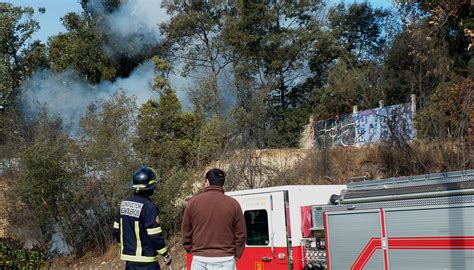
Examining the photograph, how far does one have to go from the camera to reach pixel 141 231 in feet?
19.8

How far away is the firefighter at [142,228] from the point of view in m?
6.01

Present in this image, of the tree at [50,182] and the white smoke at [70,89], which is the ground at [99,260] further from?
the white smoke at [70,89]

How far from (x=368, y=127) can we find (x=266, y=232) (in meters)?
16.3

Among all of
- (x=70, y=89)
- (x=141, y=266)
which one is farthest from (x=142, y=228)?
(x=70, y=89)

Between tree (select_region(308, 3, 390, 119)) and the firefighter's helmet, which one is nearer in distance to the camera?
the firefighter's helmet

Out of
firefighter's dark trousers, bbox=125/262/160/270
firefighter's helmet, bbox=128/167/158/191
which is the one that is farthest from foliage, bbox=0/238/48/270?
firefighter's helmet, bbox=128/167/158/191

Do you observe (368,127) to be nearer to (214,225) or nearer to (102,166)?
(102,166)

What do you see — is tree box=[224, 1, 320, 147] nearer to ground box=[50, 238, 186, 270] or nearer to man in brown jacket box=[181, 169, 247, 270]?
ground box=[50, 238, 186, 270]

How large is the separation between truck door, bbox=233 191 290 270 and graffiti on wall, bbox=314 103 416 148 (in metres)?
6.49

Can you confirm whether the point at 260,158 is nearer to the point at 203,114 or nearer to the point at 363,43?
the point at 203,114

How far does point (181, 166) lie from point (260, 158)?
2.70m

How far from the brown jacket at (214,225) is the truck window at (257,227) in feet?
12.6

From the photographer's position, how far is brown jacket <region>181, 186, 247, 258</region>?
578cm

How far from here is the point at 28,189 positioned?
19344 millimetres
